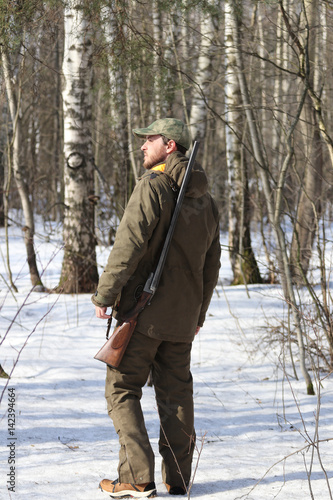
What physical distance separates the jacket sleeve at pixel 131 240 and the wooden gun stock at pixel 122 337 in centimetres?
12

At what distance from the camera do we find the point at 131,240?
2.65 metres

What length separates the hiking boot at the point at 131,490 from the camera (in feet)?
A: 8.76

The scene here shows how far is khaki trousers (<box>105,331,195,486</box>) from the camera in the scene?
106 inches

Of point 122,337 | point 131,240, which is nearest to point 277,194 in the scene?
point 131,240

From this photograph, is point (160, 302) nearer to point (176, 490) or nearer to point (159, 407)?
point (159, 407)

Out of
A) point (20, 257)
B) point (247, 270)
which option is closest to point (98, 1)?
point (247, 270)

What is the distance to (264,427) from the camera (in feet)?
Result: 13.0

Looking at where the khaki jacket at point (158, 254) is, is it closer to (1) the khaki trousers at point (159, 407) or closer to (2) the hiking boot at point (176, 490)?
Result: (1) the khaki trousers at point (159, 407)

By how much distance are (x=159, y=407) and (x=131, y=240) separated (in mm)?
882

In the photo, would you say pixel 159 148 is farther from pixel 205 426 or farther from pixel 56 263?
pixel 56 263

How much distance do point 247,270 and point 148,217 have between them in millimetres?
6036

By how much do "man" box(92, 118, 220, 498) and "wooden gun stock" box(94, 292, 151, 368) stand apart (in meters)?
0.03

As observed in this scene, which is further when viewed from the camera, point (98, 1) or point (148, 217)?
point (98, 1)

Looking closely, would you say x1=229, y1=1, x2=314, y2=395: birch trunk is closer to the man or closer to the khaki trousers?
the man
